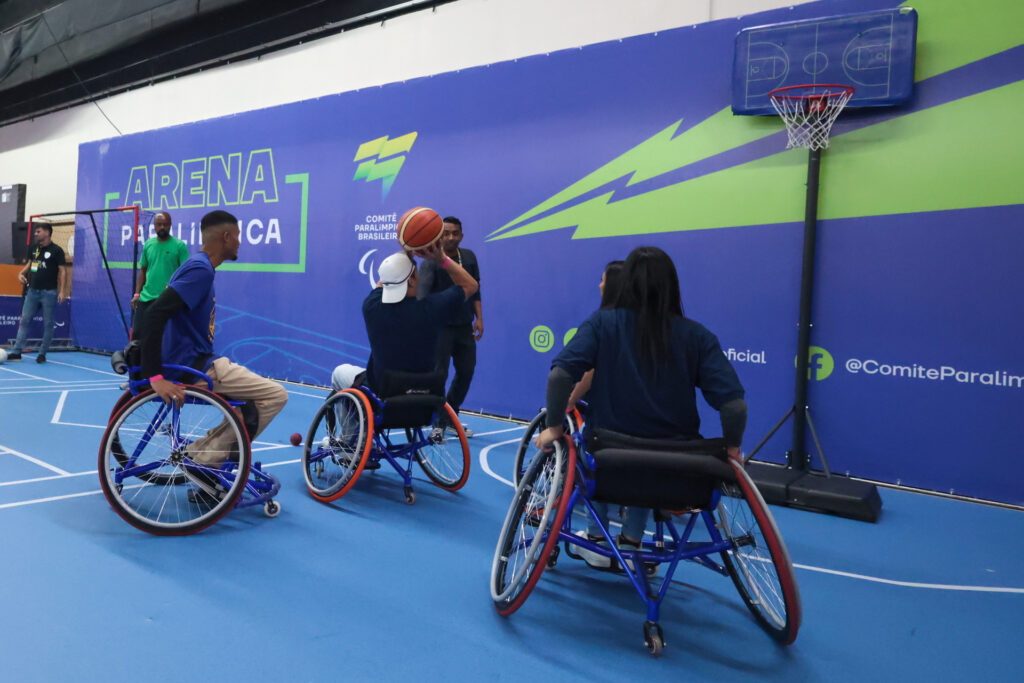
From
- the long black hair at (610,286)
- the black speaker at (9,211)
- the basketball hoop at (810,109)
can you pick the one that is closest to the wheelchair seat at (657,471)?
the long black hair at (610,286)

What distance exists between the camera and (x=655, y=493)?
207cm

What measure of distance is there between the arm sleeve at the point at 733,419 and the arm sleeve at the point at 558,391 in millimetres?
448

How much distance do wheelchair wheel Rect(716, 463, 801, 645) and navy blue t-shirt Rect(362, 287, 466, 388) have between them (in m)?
1.51

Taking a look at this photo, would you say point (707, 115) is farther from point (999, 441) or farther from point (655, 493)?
point (655, 493)

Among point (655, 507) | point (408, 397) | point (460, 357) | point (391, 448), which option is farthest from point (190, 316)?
point (460, 357)

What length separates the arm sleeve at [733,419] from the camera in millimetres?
2094

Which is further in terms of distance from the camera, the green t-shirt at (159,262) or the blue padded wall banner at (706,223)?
the green t-shirt at (159,262)

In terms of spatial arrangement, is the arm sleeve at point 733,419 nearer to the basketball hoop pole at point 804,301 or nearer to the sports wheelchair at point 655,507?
the sports wheelchair at point 655,507

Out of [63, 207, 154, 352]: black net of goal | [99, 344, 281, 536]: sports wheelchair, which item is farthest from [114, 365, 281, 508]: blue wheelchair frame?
[63, 207, 154, 352]: black net of goal

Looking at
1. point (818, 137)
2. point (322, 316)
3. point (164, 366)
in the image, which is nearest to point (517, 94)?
point (818, 137)

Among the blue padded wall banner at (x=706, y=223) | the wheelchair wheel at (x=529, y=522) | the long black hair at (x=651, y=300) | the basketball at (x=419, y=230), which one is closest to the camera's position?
the wheelchair wheel at (x=529, y=522)

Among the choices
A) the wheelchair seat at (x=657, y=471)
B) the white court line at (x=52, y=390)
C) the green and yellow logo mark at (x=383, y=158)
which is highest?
the green and yellow logo mark at (x=383, y=158)

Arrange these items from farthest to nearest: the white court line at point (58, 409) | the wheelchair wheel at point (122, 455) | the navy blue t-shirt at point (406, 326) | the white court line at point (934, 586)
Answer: the white court line at point (58, 409)
the navy blue t-shirt at point (406, 326)
the wheelchair wheel at point (122, 455)
the white court line at point (934, 586)

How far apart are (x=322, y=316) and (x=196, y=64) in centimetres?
514
